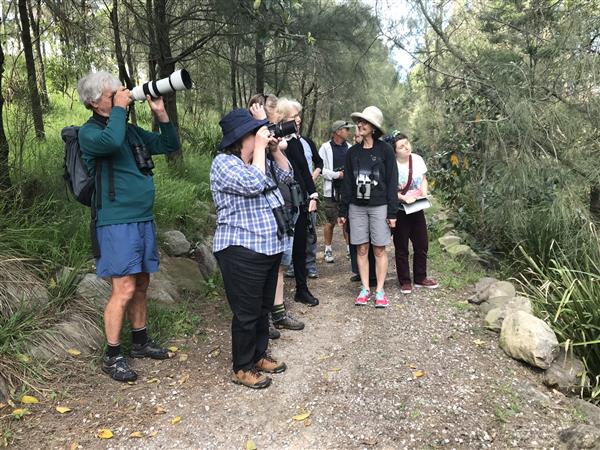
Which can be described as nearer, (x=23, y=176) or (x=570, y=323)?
(x=570, y=323)

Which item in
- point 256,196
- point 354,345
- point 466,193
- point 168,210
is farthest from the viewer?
point 466,193

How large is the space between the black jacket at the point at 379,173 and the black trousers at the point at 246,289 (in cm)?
153

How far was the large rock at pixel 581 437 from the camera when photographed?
2.51m

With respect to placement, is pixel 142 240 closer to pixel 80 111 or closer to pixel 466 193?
pixel 466 193

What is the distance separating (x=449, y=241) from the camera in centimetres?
627

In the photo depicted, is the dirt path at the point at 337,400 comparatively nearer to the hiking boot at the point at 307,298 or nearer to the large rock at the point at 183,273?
the hiking boot at the point at 307,298

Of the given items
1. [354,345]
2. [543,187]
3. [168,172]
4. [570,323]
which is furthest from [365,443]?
[168,172]

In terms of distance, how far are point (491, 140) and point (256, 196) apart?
3249 mm

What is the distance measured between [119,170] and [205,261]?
2.22 metres

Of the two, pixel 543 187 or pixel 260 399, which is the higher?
pixel 543 187

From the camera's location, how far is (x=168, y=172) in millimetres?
6387

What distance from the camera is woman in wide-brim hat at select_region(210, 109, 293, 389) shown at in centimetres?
273

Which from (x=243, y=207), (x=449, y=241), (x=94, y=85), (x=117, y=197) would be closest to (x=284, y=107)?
(x=243, y=207)

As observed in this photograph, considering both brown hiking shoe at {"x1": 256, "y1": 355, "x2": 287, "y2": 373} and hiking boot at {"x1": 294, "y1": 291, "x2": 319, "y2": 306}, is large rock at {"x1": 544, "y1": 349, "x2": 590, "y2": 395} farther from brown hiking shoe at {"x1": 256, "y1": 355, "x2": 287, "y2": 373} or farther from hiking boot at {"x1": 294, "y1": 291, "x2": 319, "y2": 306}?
hiking boot at {"x1": 294, "y1": 291, "x2": 319, "y2": 306}
